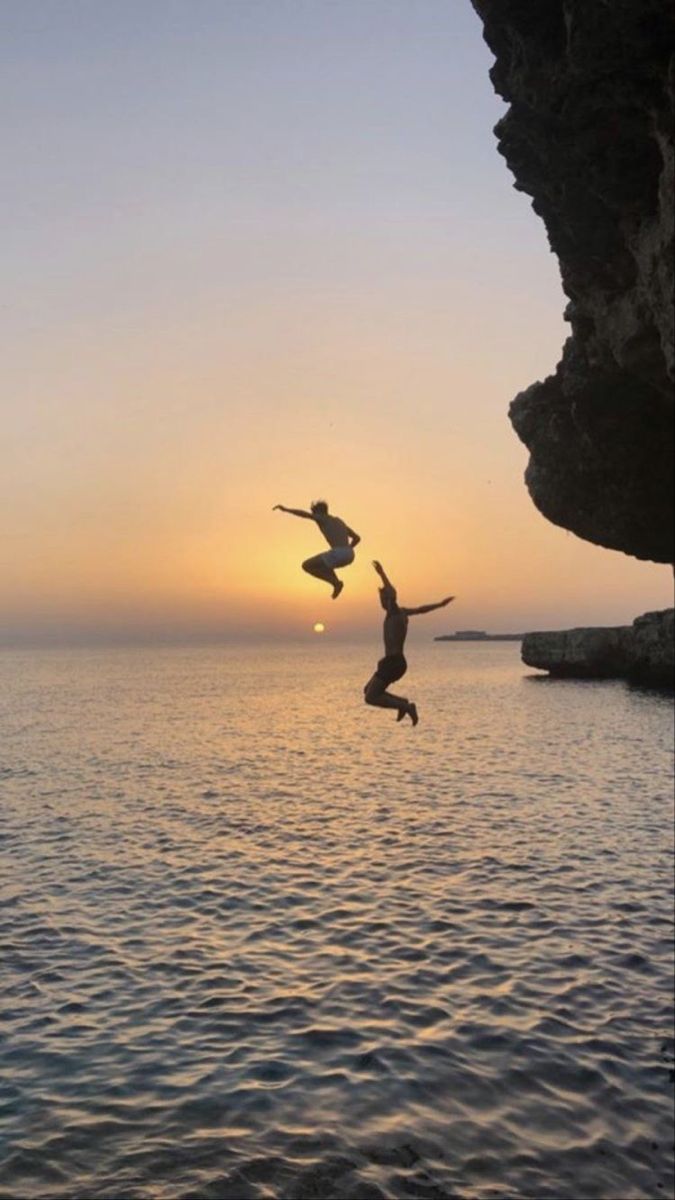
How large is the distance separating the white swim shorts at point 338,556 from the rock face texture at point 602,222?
25.7 ft

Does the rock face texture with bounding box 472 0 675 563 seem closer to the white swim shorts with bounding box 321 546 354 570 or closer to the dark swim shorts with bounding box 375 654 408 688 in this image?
the dark swim shorts with bounding box 375 654 408 688

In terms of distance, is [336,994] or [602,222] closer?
[602,222]

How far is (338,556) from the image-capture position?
11.2m

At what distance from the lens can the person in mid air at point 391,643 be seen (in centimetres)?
1085

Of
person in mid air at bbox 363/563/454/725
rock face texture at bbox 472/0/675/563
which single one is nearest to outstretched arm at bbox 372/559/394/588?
person in mid air at bbox 363/563/454/725

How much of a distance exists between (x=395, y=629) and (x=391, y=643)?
0.40 meters

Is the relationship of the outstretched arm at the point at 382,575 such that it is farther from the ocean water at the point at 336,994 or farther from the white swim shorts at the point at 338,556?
the ocean water at the point at 336,994

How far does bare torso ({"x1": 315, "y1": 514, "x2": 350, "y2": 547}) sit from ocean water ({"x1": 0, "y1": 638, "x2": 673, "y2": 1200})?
968 cm

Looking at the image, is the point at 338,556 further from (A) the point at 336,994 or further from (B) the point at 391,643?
(A) the point at 336,994

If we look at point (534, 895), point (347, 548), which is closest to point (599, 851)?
point (534, 895)

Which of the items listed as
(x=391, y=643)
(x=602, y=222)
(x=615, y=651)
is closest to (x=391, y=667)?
(x=391, y=643)

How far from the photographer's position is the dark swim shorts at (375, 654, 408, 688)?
13181 mm

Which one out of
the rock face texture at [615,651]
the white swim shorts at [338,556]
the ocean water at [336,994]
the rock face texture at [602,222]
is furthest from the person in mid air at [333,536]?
the rock face texture at [615,651]

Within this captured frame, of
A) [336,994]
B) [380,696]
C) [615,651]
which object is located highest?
[380,696]
